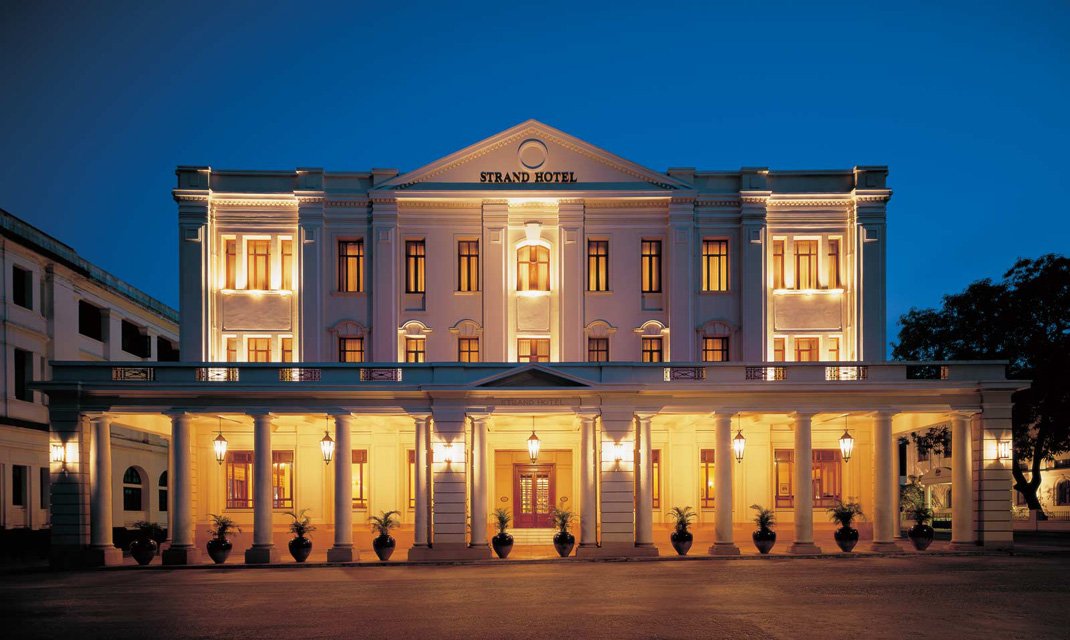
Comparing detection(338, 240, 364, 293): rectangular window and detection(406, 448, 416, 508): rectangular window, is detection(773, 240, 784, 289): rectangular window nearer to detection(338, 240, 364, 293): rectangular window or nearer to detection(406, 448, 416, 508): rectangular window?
detection(406, 448, 416, 508): rectangular window

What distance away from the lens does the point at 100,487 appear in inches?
1210

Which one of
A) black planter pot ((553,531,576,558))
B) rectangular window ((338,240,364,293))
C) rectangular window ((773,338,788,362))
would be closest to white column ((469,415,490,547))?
black planter pot ((553,531,576,558))

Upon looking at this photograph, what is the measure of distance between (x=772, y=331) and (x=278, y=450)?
20.4 metres

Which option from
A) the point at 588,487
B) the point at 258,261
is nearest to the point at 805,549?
the point at 588,487

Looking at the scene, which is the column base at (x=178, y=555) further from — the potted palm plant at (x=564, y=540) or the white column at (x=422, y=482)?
the potted palm plant at (x=564, y=540)

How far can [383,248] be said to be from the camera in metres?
37.4

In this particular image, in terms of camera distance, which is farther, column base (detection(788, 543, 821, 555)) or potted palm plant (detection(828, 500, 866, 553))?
potted palm plant (detection(828, 500, 866, 553))

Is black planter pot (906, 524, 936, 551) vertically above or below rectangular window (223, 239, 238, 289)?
below

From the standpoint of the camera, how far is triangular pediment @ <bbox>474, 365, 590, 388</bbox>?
31.0 meters

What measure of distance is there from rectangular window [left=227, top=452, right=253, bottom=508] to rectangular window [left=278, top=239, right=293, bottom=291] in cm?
689

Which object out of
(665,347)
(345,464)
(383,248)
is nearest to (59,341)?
(383,248)

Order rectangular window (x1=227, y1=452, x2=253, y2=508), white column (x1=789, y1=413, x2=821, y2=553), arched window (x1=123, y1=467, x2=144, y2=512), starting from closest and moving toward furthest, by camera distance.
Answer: white column (x1=789, y1=413, x2=821, y2=553)
rectangular window (x1=227, y1=452, x2=253, y2=508)
arched window (x1=123, y1=467, x2=144, y2=512)

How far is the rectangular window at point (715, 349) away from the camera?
124 feet

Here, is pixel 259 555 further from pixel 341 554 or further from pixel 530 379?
pixel 530 379
